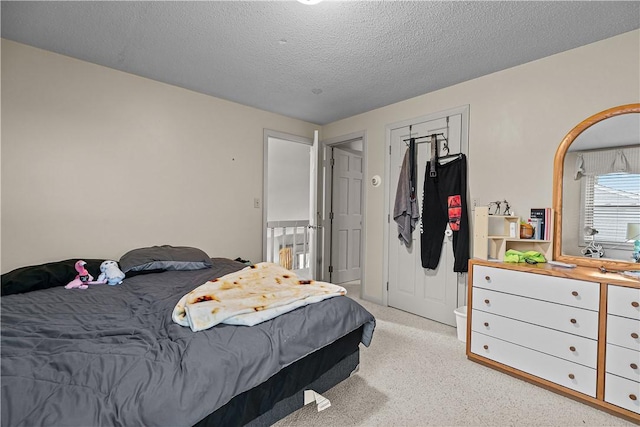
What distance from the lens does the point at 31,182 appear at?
2453 mm

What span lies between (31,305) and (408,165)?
3.34 m

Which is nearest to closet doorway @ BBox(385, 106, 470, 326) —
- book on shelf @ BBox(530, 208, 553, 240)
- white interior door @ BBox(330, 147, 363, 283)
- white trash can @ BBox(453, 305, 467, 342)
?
white trash can @ BBox(453, 305, 467, 342)

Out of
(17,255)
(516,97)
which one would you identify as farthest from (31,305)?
(516,97)

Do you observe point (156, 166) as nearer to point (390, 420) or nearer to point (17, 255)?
point (17, 255)

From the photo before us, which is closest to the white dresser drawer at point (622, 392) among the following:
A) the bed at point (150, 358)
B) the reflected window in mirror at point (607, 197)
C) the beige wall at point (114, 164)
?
the reflected window in mirror at point (607, 197)

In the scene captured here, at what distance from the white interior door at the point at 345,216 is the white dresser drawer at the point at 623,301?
3095 mm

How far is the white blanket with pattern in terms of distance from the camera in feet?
4.61

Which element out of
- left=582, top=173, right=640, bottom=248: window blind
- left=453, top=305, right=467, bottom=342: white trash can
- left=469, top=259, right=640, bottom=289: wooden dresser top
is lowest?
left=453, top=305, right=467, bottom=342: white trash can

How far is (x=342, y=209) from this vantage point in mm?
4836

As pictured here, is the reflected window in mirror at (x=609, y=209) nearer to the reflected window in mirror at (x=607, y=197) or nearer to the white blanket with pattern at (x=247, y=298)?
the reflected window in mirror at (x=607, y=197)

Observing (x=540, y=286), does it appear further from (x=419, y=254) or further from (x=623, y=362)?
(x=419, y=254)

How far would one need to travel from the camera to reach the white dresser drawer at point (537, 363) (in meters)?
1.88

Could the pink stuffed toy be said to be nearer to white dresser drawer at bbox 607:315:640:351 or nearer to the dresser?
the dresser

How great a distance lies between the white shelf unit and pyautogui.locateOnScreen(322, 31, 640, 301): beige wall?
0.23 meters
